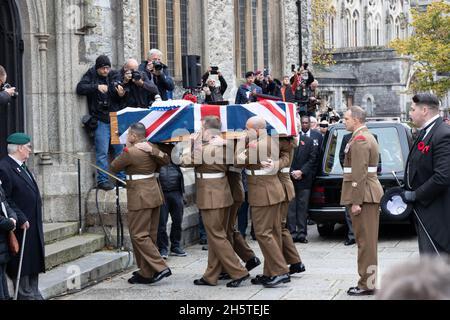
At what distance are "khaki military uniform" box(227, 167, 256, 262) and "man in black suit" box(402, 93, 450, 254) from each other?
2.81 m

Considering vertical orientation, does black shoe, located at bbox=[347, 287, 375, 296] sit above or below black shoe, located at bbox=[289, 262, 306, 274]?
below

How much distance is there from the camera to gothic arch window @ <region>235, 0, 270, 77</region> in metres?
20.1

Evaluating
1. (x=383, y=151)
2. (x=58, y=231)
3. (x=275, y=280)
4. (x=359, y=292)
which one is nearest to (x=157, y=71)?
(x=58, y=231)

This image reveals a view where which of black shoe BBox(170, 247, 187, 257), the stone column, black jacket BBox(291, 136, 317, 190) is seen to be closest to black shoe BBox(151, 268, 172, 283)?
black shoe BBox(170, 247, 187, 257)

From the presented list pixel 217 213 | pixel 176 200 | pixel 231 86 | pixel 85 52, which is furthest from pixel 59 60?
pixel 231 86

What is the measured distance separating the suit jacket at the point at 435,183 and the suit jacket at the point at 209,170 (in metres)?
2.58

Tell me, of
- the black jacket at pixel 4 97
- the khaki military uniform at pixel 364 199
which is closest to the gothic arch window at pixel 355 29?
the khaki military uniform at pixel 364 199

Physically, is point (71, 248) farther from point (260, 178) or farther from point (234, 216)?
point (260, 178)

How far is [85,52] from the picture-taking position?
1200cm

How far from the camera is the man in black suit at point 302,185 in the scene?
13.4 metres

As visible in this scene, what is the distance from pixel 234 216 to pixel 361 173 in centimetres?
185

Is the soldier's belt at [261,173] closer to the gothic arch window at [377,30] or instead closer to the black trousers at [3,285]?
the black trousers at [3,285]

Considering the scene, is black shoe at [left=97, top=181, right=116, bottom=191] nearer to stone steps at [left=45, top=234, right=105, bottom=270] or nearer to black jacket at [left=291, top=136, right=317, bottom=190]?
stone steps at [left=45, top=234, right=105, bottom=270]

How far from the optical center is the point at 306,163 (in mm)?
13484
